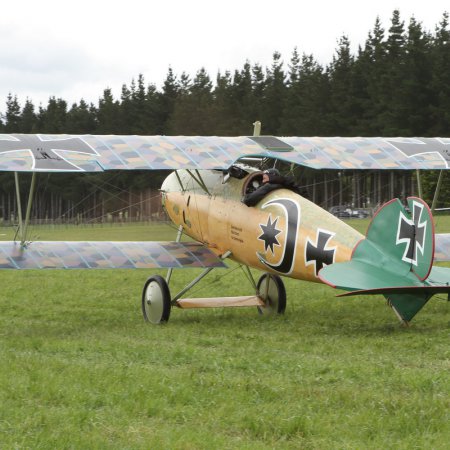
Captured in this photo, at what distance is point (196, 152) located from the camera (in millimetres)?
10445

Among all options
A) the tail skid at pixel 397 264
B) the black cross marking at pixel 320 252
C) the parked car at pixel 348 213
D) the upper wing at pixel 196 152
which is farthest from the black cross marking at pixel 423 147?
the parked car at pixel 348 213

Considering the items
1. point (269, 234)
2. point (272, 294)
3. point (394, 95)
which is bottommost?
point (272, 294)

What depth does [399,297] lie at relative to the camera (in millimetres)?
8742

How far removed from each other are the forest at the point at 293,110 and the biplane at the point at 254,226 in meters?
21.8

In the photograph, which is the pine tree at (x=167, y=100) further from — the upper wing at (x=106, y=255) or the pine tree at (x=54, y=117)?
the upper wing at (x=106, y=255)

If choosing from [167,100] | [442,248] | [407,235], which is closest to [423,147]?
[442,248]

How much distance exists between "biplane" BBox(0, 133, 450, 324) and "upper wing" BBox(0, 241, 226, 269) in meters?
0.01

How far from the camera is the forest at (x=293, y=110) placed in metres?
52.6

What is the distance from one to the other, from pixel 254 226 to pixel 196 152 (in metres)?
1.17

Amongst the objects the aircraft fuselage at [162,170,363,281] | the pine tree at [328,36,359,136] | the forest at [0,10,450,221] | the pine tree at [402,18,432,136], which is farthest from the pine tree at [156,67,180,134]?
the aircraft fuselage at [162,170,363,281]

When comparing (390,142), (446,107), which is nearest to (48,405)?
(390,142)

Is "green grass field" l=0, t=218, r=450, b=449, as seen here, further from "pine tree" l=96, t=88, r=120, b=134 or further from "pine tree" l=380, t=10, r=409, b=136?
"pine tree" l=96, t=88, r=120, b=134

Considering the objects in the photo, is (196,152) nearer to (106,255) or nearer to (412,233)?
(106,255)

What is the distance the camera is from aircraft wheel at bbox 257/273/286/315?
11.2m
